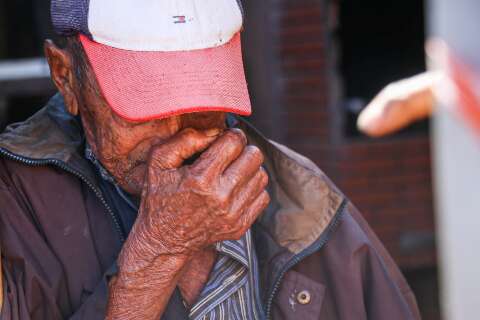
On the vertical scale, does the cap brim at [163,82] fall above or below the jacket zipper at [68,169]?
above

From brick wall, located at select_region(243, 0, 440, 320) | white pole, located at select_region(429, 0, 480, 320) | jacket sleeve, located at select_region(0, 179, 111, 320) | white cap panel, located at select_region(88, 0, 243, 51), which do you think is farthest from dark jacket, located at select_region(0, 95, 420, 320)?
brick wall, located at select_region(243, 0, 440, 320)

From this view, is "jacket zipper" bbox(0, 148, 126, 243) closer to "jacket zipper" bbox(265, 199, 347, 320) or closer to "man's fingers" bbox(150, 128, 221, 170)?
"man's fingers" bbox(150, 128, 221, 170)

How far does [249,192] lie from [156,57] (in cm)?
40

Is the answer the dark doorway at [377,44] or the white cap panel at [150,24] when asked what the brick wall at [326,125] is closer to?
the dark doorway at [377,44]

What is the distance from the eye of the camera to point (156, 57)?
6.56 feet

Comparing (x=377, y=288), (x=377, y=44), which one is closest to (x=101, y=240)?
(x=377, y=288)

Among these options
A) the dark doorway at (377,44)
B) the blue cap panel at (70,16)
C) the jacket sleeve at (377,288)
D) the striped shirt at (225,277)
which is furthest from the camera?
the dark doorway at (377,44)

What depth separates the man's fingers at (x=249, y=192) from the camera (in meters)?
1.95

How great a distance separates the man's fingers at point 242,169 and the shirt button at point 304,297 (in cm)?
41

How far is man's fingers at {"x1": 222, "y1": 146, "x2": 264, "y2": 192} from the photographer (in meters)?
1.93

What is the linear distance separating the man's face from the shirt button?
500 mm

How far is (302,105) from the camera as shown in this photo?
4812 millimetres

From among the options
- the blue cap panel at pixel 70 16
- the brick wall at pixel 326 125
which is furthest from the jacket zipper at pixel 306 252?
the brick wall at pixel 326 125

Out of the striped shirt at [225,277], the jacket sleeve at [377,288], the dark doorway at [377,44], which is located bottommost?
the dark doorway at [377,44]
